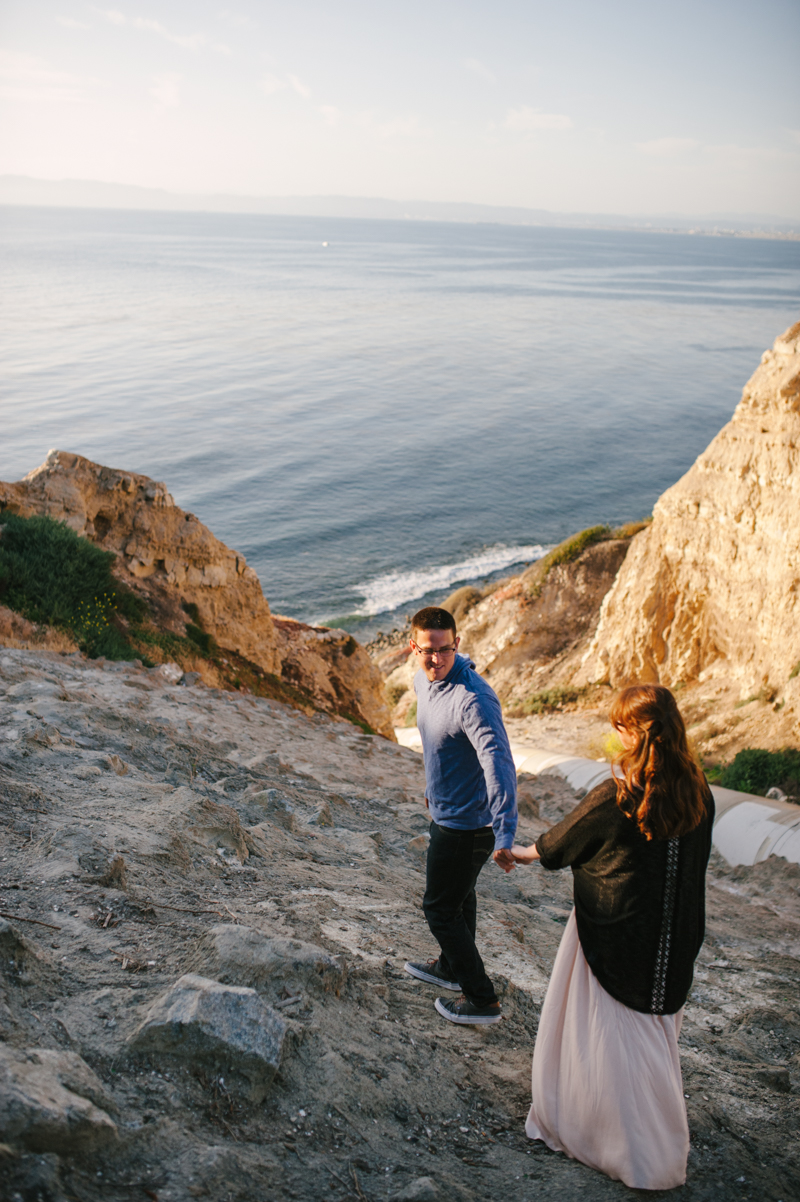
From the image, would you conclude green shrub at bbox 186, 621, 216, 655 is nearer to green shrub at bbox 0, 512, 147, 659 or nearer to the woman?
green shrub at bbox 0, 512, 147, 659

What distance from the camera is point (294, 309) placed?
9475 cm

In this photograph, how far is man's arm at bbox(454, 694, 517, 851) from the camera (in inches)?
138

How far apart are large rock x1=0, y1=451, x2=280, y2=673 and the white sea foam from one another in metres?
17.8

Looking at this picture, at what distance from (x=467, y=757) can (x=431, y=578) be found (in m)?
32.4

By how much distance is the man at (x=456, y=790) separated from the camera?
3.71 m

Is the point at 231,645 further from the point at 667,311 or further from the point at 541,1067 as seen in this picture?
the point at 667,311

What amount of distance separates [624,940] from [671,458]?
5173cm

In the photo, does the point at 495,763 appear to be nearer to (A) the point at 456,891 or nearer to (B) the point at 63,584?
(A) the point at 456,891

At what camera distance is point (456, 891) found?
3.84 metres

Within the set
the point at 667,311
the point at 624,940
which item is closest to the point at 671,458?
the point at 624,940

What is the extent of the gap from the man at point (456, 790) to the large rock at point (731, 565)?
43.4ft

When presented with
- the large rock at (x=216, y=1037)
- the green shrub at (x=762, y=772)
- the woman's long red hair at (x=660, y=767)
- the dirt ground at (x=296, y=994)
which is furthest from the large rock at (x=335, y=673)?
the woman's long red hair at (x=660, y=767)

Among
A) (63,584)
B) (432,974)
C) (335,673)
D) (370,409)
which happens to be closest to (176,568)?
(63,584)

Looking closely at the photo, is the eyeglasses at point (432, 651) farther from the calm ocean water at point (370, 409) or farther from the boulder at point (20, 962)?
the calm ocean water at point (370, 409)
